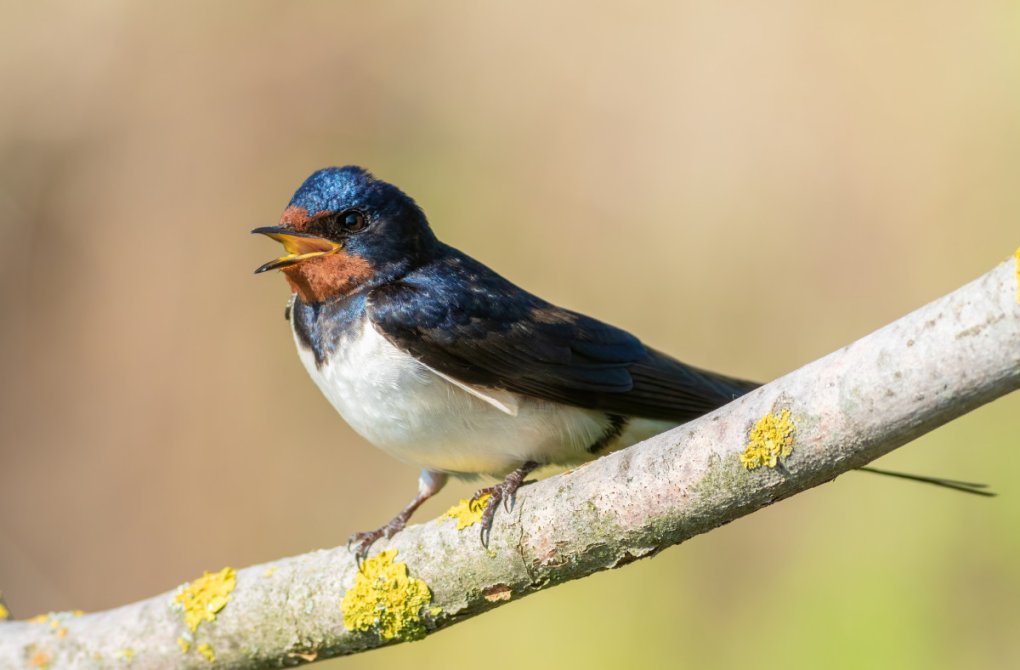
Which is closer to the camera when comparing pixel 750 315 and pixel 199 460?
pixel 750 315

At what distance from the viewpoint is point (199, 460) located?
4.89 meters

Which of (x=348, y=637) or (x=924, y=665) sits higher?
(x=348, y=637)

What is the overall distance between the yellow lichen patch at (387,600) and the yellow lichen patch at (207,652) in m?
0.37

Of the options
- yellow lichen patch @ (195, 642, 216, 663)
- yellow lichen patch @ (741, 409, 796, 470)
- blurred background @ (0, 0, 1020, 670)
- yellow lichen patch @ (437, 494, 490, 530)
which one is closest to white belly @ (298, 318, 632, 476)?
yellow lichen patch @ (437, 494, 490, 530)

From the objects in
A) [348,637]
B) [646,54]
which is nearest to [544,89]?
[646,54]

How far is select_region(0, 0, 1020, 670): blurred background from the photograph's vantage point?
4.00 meters

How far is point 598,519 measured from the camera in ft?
6.73

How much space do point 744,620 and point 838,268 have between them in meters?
1.37

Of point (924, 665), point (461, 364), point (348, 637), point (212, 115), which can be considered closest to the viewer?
point (348, 637)

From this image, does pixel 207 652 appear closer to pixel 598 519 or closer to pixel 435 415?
pixel 435 415

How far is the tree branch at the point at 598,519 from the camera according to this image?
152cm

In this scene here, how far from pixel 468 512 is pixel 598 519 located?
Result: 33 centimetres

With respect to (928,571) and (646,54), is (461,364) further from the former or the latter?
(646,54)

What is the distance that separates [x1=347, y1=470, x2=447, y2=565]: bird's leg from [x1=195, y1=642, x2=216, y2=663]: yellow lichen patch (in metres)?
0.37
